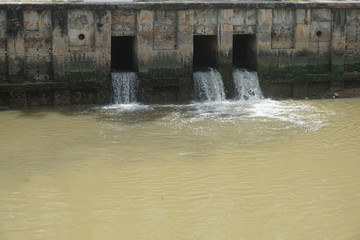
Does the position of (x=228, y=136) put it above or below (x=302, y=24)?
below

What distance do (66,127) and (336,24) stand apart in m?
8.53

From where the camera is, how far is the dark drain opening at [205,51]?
16.6 meters

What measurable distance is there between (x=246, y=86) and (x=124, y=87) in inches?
136

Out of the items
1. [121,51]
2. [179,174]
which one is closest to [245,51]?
[121,51]

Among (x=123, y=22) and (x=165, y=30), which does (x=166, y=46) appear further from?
(x=123, y=22)

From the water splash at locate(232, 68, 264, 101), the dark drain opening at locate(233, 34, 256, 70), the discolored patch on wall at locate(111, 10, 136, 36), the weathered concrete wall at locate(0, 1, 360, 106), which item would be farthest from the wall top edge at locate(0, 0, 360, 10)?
the water splash at locate(232, 68, 264, 101)

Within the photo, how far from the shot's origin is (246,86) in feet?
53.6

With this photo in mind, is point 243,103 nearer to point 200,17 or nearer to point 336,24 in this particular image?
point 200,17

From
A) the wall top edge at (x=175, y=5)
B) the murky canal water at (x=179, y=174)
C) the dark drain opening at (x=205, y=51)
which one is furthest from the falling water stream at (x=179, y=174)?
the wall top edge at (x=175, y=5)

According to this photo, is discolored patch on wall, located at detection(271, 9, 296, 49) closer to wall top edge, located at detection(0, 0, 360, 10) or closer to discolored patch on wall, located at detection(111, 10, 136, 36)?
wall top edge, located at detection(0, 0, 360, 10)

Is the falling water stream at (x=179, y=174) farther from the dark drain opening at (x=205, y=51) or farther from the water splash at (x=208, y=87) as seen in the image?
the dark drain opening at (x=205, y=51)

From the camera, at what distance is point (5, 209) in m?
8.44

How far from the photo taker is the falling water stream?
7.98 metres

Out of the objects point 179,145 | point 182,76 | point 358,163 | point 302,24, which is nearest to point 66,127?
point 179,145
